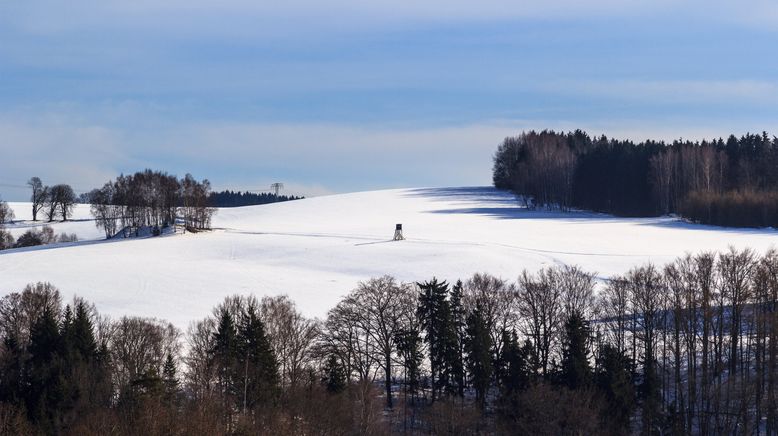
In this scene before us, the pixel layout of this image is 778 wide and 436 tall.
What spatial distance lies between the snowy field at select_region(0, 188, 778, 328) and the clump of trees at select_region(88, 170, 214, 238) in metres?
4.59

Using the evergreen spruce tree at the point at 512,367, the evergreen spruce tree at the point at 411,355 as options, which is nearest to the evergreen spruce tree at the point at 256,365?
the evergreen spruce tree at the point at 411,355

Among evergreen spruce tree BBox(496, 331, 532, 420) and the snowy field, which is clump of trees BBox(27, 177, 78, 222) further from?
evergreen spruce tree BBox(496, 331, 532, 420)

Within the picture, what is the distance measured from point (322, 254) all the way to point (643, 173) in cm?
8033

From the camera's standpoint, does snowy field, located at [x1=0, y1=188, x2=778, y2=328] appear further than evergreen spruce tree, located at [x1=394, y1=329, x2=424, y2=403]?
Yes

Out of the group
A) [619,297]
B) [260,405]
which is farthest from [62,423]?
[619,297]

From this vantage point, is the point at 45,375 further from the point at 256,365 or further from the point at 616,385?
the point at 616,385

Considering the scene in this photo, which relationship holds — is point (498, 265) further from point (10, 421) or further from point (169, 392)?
point (10, 421)

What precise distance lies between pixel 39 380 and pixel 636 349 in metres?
35.6

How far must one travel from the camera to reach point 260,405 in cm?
4094

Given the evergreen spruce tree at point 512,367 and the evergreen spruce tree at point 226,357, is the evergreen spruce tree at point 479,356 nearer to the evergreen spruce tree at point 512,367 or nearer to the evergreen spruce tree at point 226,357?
the evergreen spruce tree at point 512,367

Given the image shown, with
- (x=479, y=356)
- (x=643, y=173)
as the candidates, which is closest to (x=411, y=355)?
(x=479, y=356)

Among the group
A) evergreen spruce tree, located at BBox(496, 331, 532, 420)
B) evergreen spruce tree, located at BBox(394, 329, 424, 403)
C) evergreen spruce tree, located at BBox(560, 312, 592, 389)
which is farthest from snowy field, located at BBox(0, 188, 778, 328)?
evergreen spruce tree, located at BBox(560, 312, 592, 389)

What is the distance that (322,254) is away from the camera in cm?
8400

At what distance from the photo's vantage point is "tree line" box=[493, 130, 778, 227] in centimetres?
13438
